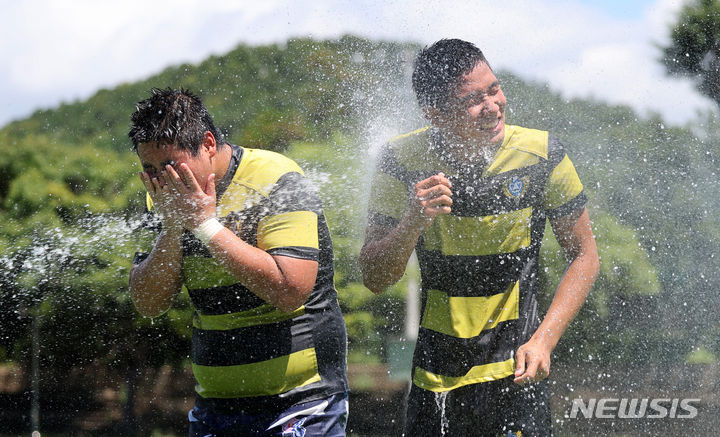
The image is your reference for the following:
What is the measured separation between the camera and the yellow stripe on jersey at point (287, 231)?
209 centimetres

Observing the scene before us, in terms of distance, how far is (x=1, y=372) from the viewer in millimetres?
5191

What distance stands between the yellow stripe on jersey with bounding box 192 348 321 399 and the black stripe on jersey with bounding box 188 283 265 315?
16cm

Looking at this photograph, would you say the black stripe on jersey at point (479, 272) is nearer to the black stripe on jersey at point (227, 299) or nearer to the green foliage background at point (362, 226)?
the black stripe on jersey at point (227, 299)

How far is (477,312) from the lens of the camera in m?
2.49

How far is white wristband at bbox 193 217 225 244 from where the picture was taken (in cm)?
205

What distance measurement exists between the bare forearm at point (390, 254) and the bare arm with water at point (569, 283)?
447 millimetres

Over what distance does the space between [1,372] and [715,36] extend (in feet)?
17.3

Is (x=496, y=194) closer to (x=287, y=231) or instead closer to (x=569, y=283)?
(x=569, y=283)

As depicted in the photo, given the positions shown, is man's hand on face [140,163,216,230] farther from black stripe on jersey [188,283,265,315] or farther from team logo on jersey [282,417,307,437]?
team logo on jersey [282,417,307,437]

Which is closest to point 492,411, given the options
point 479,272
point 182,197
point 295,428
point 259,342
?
point 479,272

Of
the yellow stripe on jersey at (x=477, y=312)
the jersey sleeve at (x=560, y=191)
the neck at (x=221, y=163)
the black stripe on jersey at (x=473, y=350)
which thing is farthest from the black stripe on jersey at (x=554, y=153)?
the neck at (x=221, y=163)

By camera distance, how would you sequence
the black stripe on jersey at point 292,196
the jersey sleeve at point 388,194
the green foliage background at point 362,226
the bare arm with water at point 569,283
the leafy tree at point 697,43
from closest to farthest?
the black stripe on jersey at point 292,196 → the bare arm with water at point 569,283 → the jersey sleeve at point 388,194 → the green foliage background at point 362,226 → the leafy tree at point 697,43

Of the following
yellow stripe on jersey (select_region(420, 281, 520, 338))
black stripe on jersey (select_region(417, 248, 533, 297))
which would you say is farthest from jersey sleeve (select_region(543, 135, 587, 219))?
yellow stripe on jersey (select_region(420, 281, 520, 338))

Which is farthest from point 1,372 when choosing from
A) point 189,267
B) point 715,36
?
point 715,36
